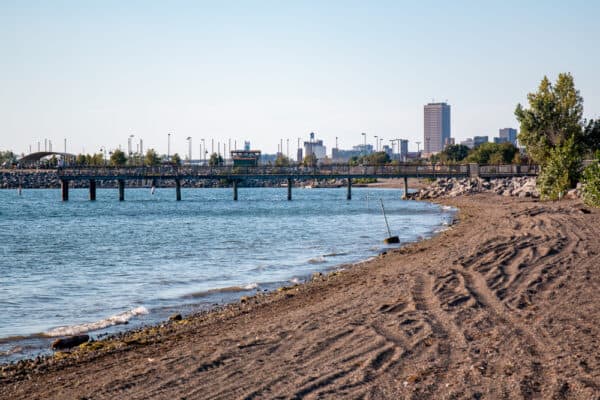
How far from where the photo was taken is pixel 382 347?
1173 cm

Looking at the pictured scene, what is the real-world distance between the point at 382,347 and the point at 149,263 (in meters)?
21.4

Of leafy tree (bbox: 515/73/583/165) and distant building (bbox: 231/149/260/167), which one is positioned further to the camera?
distant building (bbox: 231/149/260/167)

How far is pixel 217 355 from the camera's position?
12.0 metres

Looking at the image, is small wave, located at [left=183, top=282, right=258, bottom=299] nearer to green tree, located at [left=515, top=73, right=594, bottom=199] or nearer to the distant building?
green tree, located at [left=515, top=73, right=594, bottom=199]

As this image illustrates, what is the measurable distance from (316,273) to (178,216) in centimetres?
5010

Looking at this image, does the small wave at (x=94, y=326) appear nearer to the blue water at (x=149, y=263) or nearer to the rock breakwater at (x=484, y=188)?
the blue water at (x=149, y=263)

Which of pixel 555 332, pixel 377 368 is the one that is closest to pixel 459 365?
pixel 377 368

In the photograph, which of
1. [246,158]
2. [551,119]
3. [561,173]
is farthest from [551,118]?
[246,158]

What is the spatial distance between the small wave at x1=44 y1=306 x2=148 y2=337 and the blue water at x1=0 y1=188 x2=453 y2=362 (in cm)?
2

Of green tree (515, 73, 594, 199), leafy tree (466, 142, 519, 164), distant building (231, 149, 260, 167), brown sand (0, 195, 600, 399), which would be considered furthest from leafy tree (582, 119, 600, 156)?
distant building (231, 149, 260, 167)

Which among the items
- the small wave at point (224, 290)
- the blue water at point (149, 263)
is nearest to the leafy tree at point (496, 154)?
the blue water at point (149, 263)

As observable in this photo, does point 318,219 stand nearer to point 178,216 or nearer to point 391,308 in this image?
point 178,216

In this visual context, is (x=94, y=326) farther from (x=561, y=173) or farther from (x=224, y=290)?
(x=561, y=173)

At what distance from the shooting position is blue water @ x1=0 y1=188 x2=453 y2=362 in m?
18.9
